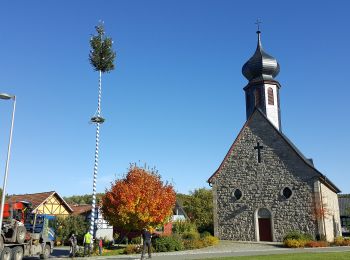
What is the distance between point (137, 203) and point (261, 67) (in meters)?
19.2

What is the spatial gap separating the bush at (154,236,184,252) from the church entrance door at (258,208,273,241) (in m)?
8.36

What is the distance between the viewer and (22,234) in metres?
20.4

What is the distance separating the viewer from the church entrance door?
101 feet

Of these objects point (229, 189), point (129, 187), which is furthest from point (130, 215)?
point (229, 189)

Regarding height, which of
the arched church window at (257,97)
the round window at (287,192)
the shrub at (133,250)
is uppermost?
A: the arched church window at (257,97)

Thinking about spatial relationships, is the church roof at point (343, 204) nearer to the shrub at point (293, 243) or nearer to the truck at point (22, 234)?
the shrub at point (293, 243)

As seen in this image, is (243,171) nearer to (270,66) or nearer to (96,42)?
(270,66)

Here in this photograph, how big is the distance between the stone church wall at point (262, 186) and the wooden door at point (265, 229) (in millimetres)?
352

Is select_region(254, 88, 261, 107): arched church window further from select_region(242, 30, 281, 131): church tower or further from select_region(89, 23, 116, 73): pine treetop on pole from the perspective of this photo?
select_region(89, 23, 116, 73): pine treetop on pole

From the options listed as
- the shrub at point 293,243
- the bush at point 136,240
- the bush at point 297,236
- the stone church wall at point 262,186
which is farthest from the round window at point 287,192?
the bush at point 136,240

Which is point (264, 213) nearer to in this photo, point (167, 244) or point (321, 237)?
point (321, 237)

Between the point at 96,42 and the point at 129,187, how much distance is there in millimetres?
11978

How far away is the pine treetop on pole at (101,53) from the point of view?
30.0 m

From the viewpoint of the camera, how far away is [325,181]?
31.7 metres
